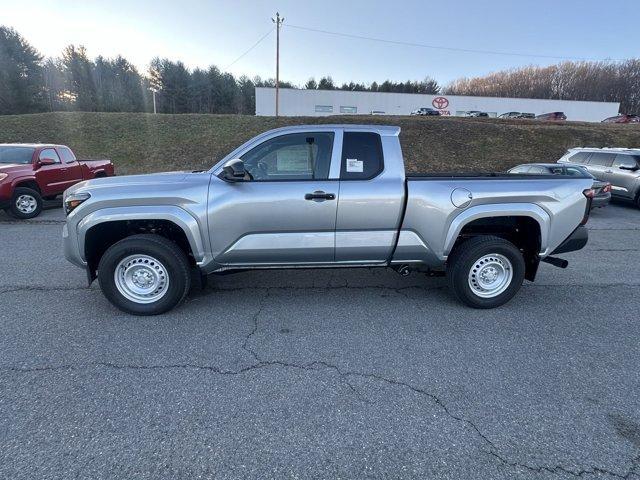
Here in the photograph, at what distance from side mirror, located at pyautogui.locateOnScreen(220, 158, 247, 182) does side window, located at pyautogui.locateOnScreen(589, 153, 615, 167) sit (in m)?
12.8

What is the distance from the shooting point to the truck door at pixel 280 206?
371 centimetres

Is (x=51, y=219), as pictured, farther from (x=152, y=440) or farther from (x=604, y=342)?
(x=604, y=342)

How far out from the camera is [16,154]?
9234mm

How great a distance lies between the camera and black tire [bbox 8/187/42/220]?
8.67m

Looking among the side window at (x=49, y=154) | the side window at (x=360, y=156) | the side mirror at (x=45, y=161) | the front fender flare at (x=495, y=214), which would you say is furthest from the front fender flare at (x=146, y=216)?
the side window at (x=49, y=154)

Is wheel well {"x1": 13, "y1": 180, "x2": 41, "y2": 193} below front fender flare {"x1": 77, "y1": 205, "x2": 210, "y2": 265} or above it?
below

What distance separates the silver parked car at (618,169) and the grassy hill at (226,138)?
5.93 m

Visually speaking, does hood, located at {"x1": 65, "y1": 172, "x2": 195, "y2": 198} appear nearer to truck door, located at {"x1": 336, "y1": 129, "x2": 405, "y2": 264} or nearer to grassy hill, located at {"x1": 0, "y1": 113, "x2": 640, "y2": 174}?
truck door, located at {"x1": 336, "y1": 129, "x2": 405, "y2": 264}

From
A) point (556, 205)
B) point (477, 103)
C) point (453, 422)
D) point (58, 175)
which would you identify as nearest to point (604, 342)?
point (556, 205)

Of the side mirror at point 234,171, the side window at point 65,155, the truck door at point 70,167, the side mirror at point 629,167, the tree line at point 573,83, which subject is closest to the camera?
the side mirror at point 234,171

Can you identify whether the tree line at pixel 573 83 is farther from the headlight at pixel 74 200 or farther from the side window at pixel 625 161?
the headlight at pixel 74 200

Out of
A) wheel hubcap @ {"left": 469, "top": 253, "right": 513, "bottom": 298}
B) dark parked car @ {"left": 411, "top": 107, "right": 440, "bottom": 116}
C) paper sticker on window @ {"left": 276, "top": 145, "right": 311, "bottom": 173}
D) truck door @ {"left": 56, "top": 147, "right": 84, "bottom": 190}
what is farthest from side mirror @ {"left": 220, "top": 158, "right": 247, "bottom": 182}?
dark parked car @ {"left": 411, "top": 107, "right": 440, "bottom": 116}

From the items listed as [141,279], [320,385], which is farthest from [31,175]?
[320,385]

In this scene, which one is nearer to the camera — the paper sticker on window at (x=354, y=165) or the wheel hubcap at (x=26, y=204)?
the paper sticker on window at (x=354, y=165)
